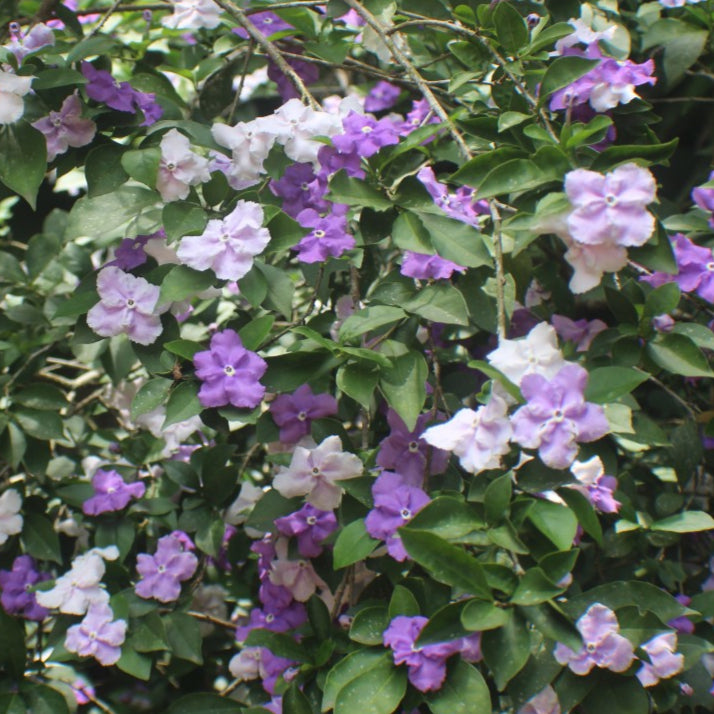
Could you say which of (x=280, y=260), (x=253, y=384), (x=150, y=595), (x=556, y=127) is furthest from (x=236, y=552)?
(x=556, y=127)

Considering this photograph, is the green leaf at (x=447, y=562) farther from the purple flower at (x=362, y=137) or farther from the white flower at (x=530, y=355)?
the purple flower at (x=362, y=137)

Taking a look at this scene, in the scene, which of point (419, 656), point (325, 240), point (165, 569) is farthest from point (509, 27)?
point (165, 569)

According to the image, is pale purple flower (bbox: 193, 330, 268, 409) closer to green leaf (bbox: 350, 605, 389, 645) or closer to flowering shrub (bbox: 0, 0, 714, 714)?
flowering shrub (bbox: 0, 0, 714, 714)

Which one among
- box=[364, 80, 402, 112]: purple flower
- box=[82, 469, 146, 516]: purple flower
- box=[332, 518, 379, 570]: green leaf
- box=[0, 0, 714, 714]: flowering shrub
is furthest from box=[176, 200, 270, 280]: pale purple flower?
box=[364, 80, 402, 112]: purple flower

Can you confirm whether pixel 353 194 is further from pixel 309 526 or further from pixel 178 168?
pixel 309 526

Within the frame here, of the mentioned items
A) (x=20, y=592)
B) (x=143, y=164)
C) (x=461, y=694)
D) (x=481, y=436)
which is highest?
(x=143, y=164)

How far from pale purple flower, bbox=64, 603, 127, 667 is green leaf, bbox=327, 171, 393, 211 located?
0.71m

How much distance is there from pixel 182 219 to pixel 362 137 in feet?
0.82

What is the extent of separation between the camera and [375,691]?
39.9 inches

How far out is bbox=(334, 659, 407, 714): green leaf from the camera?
0.99 meters

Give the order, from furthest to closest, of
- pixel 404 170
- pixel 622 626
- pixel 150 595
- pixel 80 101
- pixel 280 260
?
pixel 280 260 < pixel 150 595 < pixel 80 101 < pixel 404 170 < pixel 622 626

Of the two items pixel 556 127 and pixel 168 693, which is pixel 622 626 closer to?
pixel 556 127

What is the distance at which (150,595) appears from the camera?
146cm

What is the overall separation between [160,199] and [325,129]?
0.78 feet
